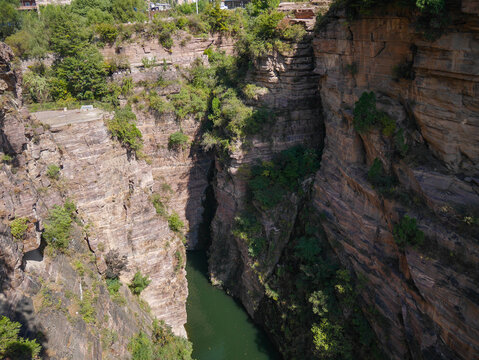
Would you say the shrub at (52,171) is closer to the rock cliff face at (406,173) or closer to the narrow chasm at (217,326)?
the narrow chasm at (217,326)

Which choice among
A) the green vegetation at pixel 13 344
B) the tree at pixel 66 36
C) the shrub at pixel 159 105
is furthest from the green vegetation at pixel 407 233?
the tree at pixel 66 36

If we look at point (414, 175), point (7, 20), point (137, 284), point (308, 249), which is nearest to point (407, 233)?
point (414, 175)

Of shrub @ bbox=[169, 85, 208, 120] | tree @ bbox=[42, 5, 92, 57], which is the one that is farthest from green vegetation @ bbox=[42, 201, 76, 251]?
tree @ bbox=[42, 5, 92, 57]

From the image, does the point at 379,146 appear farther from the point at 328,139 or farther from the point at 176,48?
the point at 176,48

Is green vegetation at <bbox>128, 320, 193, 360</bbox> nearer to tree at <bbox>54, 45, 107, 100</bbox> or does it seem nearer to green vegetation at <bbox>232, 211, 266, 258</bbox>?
green vegetation at <bbox>232, 211, 266, 258</bbox>

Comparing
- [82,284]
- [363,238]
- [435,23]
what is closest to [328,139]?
[363,238]

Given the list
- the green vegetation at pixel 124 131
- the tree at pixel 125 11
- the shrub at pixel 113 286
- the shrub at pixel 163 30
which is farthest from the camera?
the tree at pixel 125 11


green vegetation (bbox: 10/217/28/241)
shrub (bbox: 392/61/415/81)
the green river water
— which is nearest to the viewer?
green vegetation (bbox: 10/217/28/241)
